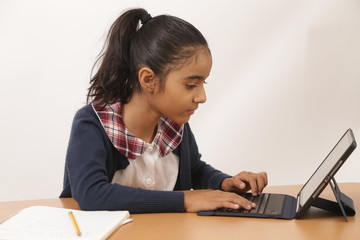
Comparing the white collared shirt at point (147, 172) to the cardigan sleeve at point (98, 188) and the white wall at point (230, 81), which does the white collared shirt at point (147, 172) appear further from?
the white wall at point (230, 81)

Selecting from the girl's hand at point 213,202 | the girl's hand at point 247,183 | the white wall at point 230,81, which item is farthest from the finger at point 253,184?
the white wall at point 230,81

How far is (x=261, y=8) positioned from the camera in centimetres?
252

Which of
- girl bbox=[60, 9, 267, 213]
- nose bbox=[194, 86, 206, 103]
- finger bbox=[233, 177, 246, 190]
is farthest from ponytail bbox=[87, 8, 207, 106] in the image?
finger bbox=[233, 177, 246, 190]

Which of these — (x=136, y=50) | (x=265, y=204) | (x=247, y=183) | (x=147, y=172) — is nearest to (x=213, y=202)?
(x=265, y=204)

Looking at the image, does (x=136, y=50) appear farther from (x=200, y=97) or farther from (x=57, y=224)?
(x=57, y=224)

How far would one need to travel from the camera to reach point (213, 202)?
1218 mm

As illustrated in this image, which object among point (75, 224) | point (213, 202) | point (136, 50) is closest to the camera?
point (75, 224)

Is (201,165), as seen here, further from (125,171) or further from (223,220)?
(223,220)

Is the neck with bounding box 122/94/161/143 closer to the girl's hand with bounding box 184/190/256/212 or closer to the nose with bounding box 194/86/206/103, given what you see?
the nose with bounding box 194/86/206/103

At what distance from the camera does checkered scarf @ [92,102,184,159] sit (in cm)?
141

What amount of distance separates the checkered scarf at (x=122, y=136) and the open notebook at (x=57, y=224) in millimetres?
262

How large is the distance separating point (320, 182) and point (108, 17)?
5.39 ft

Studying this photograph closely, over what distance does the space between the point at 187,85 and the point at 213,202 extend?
33 cm

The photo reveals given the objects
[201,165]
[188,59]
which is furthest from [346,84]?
[188,59]
